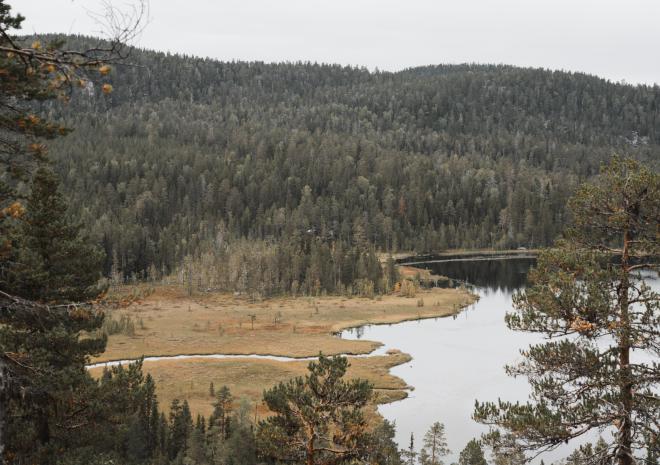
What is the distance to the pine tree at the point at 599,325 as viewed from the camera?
1476cm

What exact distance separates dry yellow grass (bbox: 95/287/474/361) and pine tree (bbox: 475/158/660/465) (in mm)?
58549

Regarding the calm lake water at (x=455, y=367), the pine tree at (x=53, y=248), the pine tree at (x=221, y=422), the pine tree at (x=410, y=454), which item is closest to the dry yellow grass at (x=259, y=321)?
the calm lake water at (x=455, y=367)

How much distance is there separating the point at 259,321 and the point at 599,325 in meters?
80.9

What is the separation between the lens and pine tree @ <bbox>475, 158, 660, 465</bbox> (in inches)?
581

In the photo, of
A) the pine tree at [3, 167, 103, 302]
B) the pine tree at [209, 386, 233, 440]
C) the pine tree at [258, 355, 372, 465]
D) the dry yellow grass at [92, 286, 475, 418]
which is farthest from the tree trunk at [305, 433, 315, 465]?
the pine tree at [209, 386, 233, 440]

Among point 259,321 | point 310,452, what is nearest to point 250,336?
point 259,321

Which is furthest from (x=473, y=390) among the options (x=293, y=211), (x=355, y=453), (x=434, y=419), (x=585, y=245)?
(x=293, y=211)

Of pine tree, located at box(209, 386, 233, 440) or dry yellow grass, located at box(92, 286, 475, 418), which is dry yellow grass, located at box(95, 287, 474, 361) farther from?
pine tree, located at box(209, 386, 233, 440)

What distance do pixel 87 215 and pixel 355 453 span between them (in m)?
150

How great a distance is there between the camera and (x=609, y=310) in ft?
49.4

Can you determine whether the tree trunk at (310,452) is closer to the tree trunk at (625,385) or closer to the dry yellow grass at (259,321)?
the tree trunk at (625,385)

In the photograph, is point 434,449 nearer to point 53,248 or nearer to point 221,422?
point 221,422

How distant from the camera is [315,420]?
21406mm

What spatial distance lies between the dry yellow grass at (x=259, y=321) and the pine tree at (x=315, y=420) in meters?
50.7
